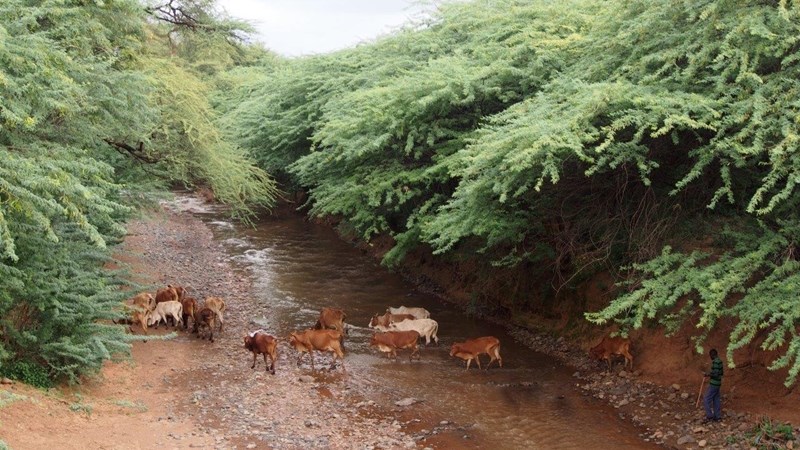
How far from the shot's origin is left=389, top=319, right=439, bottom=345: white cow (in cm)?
1412

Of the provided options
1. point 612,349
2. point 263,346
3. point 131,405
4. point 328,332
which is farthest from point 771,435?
point 131,405

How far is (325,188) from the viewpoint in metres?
19.6

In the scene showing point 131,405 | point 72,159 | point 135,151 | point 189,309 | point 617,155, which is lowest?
point 131,405

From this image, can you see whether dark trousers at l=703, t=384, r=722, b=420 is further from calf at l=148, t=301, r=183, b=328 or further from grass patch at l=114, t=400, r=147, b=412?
calf at l=148, t=301, r=183, b=328

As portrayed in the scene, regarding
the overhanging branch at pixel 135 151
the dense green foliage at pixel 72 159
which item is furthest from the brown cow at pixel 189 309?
the overhanging branch at pixel 135 151

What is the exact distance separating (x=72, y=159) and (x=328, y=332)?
532 cm

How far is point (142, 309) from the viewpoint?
45.6 ft

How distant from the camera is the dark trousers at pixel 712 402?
9.99 meters

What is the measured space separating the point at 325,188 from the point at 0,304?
11090 mm

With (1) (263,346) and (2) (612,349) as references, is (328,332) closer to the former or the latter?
(1) (263,346)

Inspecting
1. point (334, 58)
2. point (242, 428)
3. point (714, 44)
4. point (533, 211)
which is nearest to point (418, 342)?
point (533, 211)

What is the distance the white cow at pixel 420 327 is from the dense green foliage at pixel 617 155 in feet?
5.02

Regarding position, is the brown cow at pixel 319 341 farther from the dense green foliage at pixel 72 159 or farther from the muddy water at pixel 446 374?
the dense green foliage at pixel 72 159

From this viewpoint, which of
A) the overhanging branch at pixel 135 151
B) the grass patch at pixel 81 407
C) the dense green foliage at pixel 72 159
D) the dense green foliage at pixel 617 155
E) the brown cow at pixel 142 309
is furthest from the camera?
the brown cow at pixel 142 309
